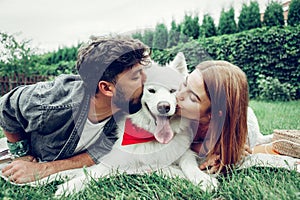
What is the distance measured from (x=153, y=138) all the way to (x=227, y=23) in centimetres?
536

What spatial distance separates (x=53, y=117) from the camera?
203 centimetres

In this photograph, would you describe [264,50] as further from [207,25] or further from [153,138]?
[153,138]

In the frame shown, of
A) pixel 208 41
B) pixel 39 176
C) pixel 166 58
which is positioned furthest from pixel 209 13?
pixel 39 176

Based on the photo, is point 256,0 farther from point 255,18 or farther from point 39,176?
point 39,176

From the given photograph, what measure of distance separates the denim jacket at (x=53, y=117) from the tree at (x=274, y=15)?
5.65 metres

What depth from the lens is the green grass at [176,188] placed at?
1464 millimetres

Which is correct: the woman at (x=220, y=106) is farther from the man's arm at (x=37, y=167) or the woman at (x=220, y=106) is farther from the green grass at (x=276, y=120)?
the green grass at (x=276, y=120)

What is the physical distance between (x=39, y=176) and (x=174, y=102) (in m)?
0.94

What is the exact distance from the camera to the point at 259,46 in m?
6.43

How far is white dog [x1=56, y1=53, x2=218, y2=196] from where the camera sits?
196 cm

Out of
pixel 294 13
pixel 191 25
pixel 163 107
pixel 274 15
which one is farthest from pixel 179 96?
pixel 294 13

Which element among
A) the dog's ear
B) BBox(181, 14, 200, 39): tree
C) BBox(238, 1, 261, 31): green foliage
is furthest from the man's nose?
BBox(238, 1, 261, 31): green foliage

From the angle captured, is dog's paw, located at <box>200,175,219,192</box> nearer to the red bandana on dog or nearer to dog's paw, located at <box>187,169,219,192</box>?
dog's paw, located at <box>187,169,219,192</box>

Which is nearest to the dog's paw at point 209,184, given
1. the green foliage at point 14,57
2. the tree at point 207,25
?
the tree at point 207,25
